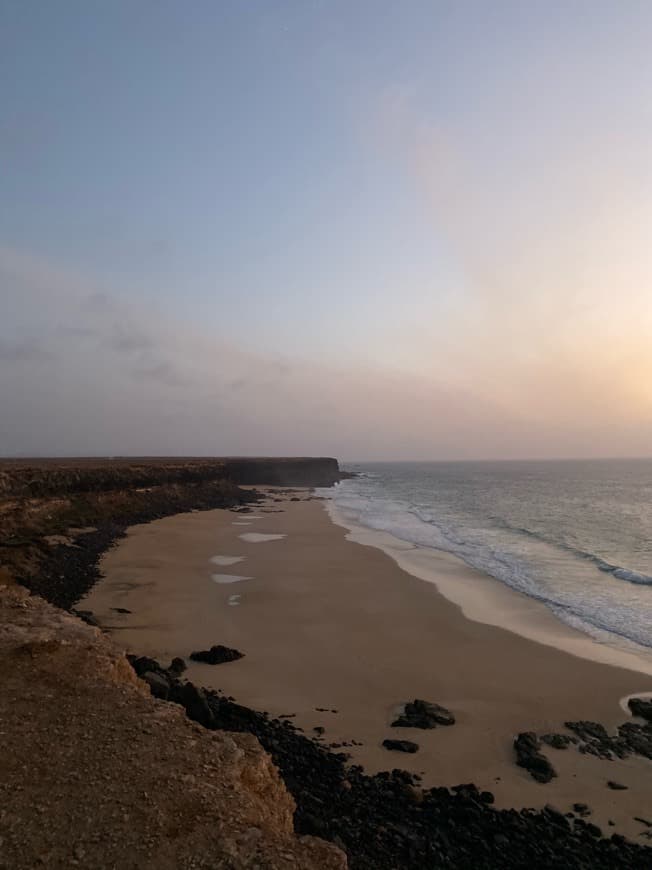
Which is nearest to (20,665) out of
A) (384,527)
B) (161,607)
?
(161,607)

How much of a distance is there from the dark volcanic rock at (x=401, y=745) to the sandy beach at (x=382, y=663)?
0.17 meters

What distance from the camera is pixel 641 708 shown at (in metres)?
11.5

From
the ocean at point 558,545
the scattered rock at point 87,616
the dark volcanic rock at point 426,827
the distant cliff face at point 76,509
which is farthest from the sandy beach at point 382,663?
the ocean at point 558,545

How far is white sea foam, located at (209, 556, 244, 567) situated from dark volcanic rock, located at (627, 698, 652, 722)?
17.4 meters

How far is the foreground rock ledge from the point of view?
199 inches

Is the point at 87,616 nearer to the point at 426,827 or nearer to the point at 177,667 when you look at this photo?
the point at 177,667

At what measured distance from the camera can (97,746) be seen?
21.6 feet

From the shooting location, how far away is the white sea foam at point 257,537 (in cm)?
3262

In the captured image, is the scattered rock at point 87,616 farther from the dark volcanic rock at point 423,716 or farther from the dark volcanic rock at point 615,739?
the dark volcanic rock at point 615,739

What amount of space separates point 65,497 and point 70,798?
33680 mm

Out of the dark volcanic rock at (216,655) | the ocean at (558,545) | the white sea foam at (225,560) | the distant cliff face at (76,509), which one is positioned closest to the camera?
the dark volcanic rock at (216,655)

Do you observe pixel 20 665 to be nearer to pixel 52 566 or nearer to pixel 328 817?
pixel 328 817

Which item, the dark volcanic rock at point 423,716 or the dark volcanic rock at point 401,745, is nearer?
the dark volcanic rock at point 401,745

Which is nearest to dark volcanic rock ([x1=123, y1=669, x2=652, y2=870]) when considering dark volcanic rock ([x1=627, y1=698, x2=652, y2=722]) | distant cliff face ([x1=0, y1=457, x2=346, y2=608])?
dark volcanic rock ([x1=627, y1=698, x2=652, y2=722])
